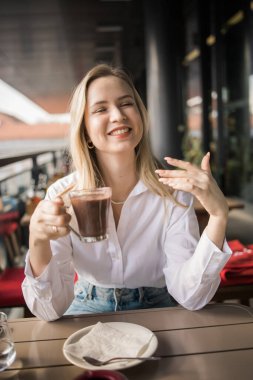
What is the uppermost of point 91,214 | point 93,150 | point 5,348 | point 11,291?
point 93,150

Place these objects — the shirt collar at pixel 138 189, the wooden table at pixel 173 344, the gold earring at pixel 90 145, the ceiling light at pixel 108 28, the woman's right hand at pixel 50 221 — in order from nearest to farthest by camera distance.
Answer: the wooden table at pixel 173 344 < the woman's right hand at pixel 50 221 < the shirt collar at pixel 138 189 < the gold earring at pixel 90 145 < the ceiling light at pixel 108 28

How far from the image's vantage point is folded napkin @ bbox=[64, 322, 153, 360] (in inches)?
41.5

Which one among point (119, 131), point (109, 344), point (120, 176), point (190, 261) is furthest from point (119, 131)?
Answer: point (109, 344)

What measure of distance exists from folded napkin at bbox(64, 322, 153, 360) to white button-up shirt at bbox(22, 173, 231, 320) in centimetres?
31

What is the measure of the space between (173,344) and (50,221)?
0.51 metres

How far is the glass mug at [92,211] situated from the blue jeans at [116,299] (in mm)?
459

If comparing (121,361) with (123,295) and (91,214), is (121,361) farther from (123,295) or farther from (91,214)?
(123,295)

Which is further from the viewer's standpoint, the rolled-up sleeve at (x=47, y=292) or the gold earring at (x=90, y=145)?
the gold earring at (x=90, y=145)

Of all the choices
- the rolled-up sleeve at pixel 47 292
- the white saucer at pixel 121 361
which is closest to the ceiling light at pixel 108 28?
the rolled-up sleeve at pixel 47 292

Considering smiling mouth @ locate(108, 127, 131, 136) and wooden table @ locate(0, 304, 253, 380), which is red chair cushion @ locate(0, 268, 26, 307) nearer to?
wooden table @ locate(0, 304, 253, 380)

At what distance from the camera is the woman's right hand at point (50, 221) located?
1.14 metres

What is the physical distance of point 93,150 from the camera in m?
1.88

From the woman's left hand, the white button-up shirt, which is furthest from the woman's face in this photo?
the woman's left hand

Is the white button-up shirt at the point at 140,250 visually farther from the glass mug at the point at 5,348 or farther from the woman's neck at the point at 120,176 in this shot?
the glass mug at the point at 5,348
